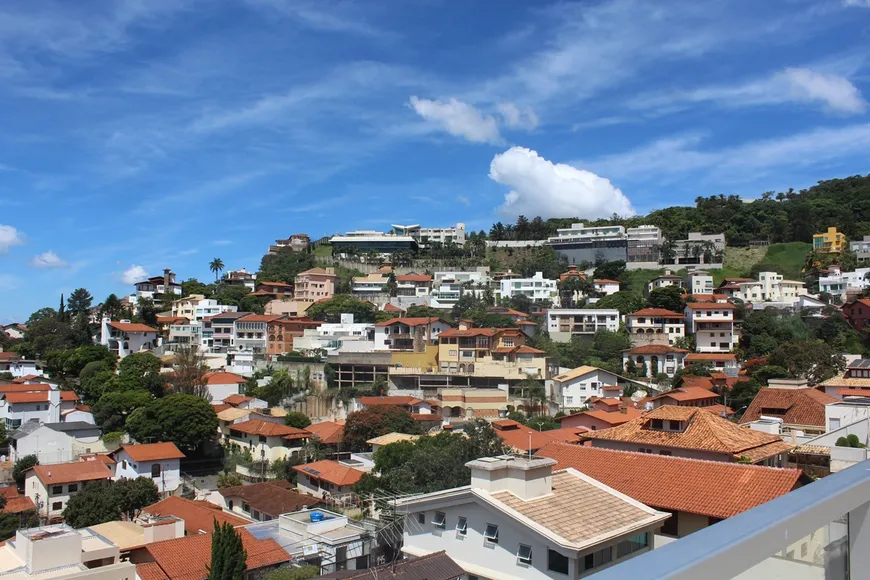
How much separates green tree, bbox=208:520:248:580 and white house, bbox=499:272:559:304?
47016 millimetres

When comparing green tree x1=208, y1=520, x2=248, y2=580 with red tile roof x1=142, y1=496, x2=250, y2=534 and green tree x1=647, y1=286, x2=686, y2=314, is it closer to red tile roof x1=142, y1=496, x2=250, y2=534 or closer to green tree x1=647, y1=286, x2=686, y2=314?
red tile roof x1=142, y1=496, x2=250, y2=534

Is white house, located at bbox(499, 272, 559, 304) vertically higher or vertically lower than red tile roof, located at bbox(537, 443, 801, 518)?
higher

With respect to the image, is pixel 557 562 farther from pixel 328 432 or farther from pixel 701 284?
pixel 701 284

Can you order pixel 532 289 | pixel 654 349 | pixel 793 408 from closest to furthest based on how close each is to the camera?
pixel 793 408
pixel 654 349
pixel 532 289

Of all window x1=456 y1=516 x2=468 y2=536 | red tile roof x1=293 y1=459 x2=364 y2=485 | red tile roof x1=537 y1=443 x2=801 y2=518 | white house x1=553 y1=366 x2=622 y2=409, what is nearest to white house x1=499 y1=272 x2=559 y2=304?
white house x1=553 y1=366 x2=622 y2=409

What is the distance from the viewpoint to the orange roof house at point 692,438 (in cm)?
1509

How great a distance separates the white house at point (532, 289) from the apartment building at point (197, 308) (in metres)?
24.4

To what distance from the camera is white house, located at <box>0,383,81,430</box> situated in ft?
116

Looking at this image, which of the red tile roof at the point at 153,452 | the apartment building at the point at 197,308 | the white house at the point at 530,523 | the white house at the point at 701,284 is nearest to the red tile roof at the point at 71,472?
the red tile roof at the point at 153,452

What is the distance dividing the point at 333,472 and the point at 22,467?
1542cm

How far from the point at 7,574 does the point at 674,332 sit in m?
41.6

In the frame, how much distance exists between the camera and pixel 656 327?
4656 centimetres

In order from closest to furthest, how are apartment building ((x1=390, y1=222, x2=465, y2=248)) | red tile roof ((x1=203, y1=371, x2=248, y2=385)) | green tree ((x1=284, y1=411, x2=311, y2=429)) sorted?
green tree ((x1=284, y1=411, x2=311, y2=429)) → red tile roof ((x1=203, y1=371, x2=248, y2=385)) → apartment building ((x1=390, y1=222, x2=465, y2=248))

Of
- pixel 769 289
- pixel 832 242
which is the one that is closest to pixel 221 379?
pixel 769 289
